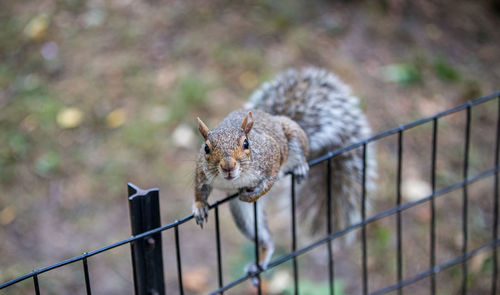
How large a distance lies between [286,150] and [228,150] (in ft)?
0.85

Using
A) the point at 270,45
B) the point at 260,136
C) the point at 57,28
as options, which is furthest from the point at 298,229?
the point at 57,28

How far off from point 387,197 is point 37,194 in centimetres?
147

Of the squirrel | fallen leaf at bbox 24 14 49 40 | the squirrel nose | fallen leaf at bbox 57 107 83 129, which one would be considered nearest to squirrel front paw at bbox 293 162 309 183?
the squirrel

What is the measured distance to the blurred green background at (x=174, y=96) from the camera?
2041mm

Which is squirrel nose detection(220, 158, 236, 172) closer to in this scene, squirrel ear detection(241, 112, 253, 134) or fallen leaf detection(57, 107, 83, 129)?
squirrel ear detection(241, 112, 253, 134)

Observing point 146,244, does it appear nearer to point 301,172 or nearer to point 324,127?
point 301,172

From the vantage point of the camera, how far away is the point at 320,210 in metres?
1.65

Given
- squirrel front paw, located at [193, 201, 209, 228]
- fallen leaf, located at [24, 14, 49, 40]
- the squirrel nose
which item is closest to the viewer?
the squirrel nose

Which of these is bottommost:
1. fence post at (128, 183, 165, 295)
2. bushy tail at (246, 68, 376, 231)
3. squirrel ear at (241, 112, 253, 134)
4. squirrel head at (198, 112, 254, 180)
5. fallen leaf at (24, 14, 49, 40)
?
fence post at (128, 183, 165, 295)

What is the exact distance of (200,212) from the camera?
1.09 metres

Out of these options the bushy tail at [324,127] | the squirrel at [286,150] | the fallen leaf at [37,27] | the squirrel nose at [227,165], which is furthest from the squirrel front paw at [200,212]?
the fallen leaf at [37,27]

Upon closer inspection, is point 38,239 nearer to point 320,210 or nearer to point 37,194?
point 37,194

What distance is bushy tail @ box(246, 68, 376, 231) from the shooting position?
4.71ft

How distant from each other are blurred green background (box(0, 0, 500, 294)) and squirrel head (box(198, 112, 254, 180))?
0.97 meters
